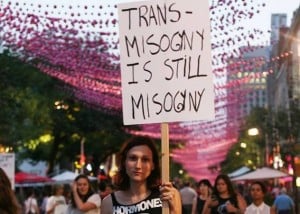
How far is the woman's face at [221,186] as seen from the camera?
11.0 m

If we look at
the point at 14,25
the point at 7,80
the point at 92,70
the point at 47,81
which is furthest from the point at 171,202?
the point at 47,81

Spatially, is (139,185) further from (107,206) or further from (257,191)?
(257,191)

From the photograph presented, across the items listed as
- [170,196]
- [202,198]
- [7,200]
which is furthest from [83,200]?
[7,200]

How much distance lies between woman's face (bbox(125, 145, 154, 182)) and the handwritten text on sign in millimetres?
322

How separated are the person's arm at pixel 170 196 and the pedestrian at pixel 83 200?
221 inches

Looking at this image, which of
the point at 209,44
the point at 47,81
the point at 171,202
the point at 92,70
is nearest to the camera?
the point at 171,202

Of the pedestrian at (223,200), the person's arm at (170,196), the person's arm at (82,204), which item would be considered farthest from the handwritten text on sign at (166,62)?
the person's arm at (82,204)

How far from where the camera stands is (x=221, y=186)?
437 inches

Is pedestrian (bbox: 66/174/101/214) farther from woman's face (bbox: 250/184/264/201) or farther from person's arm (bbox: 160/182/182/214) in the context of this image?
person's arm (bbox: 160/182/182/214)

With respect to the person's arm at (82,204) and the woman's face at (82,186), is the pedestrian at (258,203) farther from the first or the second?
the woman's face at (82,186)

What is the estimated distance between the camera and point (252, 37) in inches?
859

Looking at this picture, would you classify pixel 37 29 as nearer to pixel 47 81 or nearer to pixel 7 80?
pixel 7 80

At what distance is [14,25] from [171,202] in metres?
15.4

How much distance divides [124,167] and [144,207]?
37 cm
